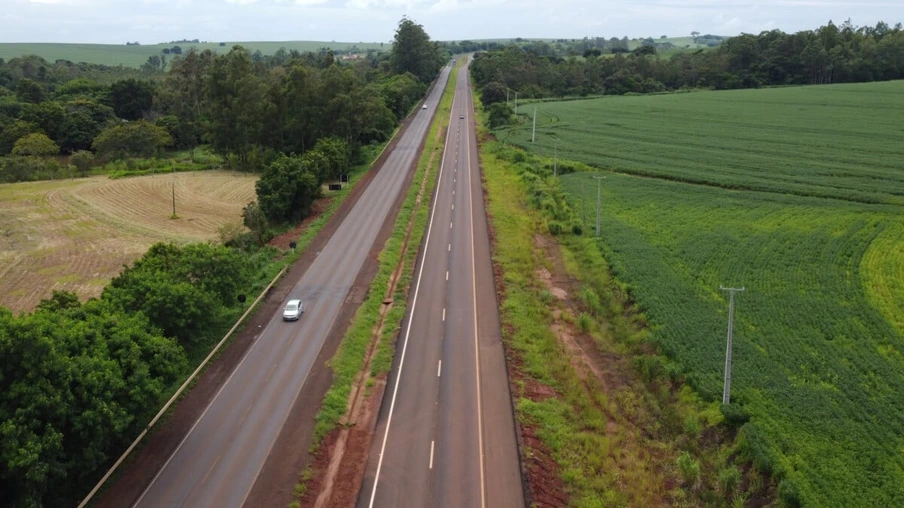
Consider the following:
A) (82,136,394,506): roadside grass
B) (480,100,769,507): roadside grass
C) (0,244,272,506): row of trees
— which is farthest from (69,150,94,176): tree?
(480,100,769,507): roadside grass

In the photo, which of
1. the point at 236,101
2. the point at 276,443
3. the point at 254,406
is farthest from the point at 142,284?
the point at 236,101

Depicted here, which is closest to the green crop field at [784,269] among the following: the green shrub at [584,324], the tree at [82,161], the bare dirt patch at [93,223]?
the green shrub at [584,324]

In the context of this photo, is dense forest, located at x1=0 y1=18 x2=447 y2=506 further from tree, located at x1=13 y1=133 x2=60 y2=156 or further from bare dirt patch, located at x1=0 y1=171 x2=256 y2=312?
bare dirt patch, located at x1=0 y1=171 x2=256 y2=312

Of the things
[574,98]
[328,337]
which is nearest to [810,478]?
[328,337]

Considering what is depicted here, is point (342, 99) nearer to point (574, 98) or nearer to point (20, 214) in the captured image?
point (20, 214)

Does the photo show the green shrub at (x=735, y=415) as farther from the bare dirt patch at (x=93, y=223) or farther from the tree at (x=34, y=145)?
the tree at (x=34, y=145)
